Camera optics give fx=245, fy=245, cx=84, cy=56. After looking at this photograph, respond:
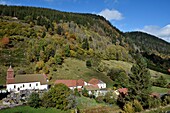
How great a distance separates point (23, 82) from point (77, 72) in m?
29.0

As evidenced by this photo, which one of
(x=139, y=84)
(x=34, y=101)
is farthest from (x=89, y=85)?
(x=34, y=101)

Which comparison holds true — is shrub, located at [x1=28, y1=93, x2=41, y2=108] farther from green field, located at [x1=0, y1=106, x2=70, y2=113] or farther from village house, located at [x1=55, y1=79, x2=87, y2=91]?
village house, located at [x1=55, y1=79, x2=87, y2=91]

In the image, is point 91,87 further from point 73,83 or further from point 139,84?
point 139,84

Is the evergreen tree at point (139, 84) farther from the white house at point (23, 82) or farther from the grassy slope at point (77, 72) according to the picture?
the grassy slope at point (77, 72)

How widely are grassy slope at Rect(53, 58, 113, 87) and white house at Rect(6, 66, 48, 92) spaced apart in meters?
11.1

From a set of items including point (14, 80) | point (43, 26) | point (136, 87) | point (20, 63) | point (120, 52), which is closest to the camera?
point (136, 87)

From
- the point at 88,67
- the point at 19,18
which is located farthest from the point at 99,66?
the point at 19,18

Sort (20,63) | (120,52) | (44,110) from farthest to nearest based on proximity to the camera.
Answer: (120,52) < (20,63) < (44,110)

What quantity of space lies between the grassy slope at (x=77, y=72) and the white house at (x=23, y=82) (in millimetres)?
11060

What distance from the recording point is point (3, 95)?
6619 cm

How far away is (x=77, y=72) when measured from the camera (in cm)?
9950

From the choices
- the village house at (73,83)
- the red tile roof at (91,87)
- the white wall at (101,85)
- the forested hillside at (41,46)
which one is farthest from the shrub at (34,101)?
the white wall at (101,85)

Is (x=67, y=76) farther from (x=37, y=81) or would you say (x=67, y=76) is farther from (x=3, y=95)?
(x=3, y=95)

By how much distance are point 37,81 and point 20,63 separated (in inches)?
946
